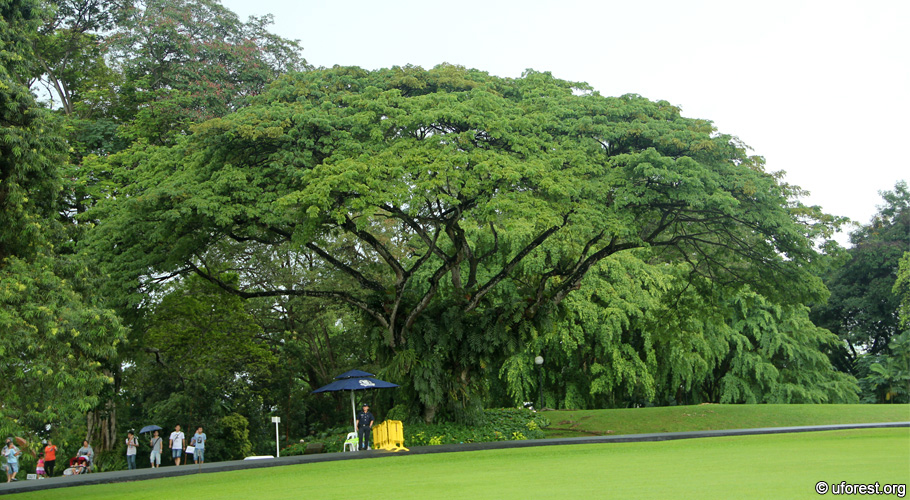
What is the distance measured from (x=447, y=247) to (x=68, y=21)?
54.4 feet

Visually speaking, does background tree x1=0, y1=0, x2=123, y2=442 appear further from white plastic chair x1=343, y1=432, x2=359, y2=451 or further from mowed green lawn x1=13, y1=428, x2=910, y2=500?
white plastic chair x1=343, y1=432, x2=359, y2=451

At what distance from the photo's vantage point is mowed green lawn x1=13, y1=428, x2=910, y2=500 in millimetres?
9039

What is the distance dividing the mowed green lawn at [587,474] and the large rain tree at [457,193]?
5.15 metres

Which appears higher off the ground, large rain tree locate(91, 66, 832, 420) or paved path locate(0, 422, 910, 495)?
large rain tree locate(91, 66, 832, 420)

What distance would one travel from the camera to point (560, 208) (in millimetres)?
18156

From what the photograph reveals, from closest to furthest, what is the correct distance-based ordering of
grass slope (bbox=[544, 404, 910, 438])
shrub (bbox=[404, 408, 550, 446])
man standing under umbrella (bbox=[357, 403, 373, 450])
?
man standing under umbrella (bbox=[357, 403, 373, 450]) → shrub (bbox=[404, 408, 550, 446]) → grass slope (bbox=[544, 404, 910, 438])

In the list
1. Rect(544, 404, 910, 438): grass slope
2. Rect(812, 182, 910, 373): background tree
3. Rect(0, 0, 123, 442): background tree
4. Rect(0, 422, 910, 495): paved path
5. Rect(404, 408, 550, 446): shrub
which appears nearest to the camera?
Rect(0, 0, 123, 442): background tree

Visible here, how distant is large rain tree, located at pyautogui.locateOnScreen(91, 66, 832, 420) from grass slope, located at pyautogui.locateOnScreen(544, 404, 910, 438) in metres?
4.05

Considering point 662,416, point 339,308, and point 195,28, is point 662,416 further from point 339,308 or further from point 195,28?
point 195,28

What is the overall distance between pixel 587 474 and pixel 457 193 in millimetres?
9354

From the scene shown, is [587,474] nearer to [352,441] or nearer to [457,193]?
[457,193]

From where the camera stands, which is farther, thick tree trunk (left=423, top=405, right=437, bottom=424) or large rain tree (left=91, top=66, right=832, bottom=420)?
thick tree trunk (left=423, top=405, right=437, bottom=424)

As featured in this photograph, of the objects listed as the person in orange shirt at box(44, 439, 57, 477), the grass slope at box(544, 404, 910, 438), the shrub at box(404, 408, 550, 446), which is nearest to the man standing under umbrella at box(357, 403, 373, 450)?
the shrub at box(404, 408, 550, 446)

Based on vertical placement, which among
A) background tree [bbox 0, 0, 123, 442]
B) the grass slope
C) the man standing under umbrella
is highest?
background tree [bbox 0, 0, 123, 442]
